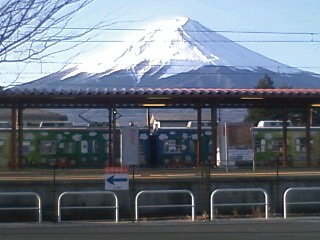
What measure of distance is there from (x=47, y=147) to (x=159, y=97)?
16099mm

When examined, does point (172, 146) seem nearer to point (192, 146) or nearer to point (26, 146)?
point (192, 146)

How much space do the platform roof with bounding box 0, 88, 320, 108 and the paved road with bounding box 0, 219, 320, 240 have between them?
9192 millimetres

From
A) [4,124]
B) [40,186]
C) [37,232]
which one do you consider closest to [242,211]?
[40,186]

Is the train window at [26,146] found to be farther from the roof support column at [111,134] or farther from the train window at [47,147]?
the roof support column at [111,134]

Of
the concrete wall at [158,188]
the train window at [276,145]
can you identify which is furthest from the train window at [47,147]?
the concrete wall at [158,188]

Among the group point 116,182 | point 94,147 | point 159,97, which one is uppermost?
point 159,97

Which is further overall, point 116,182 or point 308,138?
point 308,138

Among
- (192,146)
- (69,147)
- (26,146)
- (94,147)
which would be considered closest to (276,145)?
(192,146)

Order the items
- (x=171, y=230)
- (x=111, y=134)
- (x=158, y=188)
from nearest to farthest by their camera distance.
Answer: (x=171, y=230) < (x=158, y=188) < (x=111, y=134)

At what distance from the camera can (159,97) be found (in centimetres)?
3109

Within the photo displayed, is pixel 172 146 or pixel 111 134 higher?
pixel 111 134

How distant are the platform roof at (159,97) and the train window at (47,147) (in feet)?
34.6

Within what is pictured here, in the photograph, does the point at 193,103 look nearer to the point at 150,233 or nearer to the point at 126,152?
the point at 126,152

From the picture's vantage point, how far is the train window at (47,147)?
149 ft
